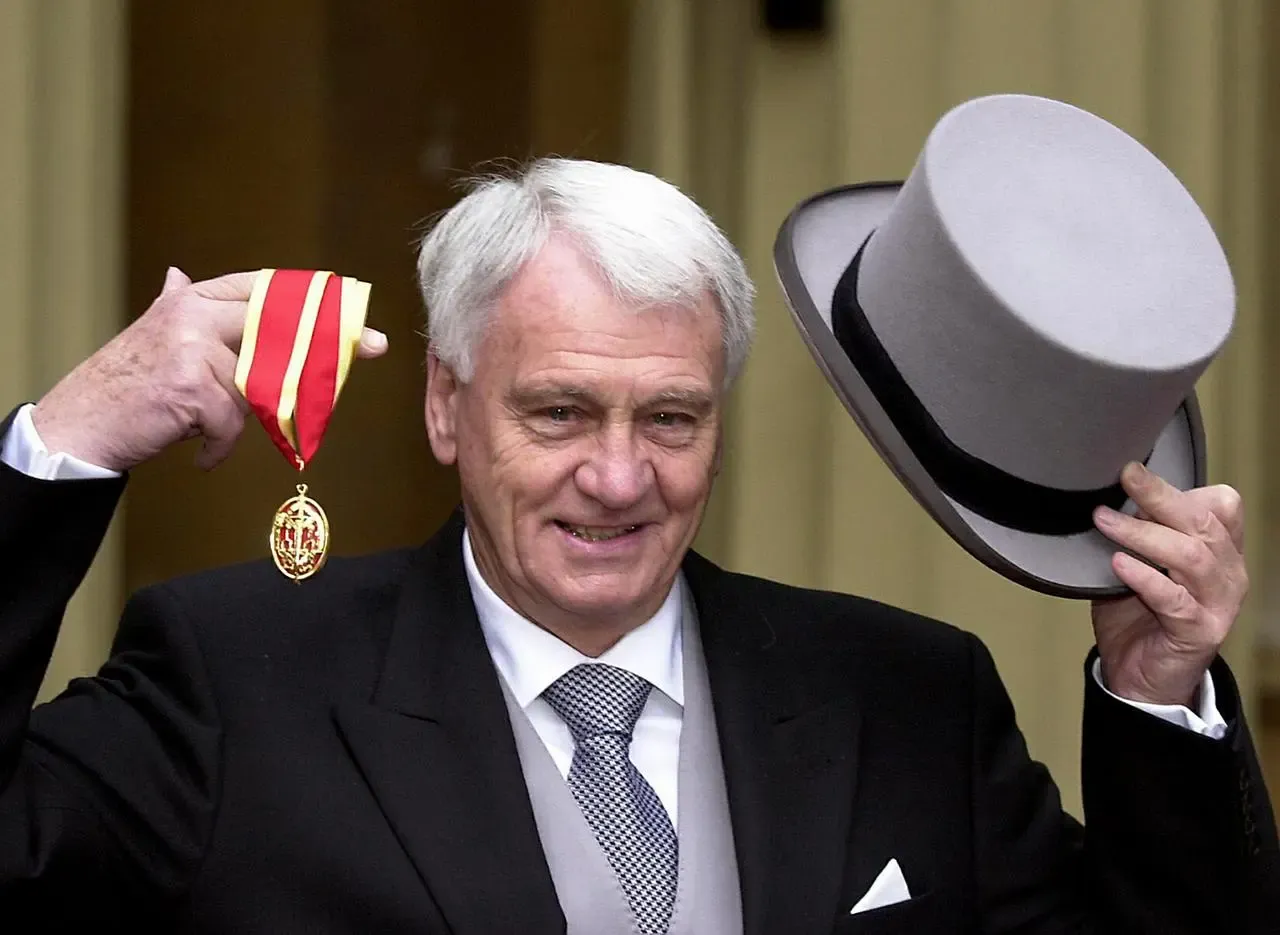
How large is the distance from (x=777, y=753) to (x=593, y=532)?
0.36 metres

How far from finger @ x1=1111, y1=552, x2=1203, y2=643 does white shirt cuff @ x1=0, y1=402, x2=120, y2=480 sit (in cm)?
112

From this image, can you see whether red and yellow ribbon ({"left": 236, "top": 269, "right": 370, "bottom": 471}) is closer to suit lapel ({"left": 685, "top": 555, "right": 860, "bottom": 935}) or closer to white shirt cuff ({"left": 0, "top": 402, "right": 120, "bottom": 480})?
white shirt cuff ({"left": 0, "top": 402, "right": 120, "bottom": 480})

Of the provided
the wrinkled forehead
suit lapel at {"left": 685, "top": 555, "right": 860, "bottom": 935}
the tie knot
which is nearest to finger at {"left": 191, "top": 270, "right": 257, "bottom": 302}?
the wrinkled forehead

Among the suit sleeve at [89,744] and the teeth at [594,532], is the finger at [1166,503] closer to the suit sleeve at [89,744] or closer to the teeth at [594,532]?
the teeth at [594,532]

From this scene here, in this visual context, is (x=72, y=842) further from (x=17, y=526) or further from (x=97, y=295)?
(x=97, y=295)

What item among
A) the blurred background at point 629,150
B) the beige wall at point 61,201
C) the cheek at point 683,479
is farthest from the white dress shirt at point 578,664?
the blurred background at point 629,150

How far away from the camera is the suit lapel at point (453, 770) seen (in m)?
2.25

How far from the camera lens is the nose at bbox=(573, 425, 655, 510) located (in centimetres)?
233

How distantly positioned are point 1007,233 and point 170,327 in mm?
915

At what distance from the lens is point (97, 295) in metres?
3.95

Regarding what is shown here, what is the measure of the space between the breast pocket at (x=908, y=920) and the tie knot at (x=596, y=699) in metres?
0.34

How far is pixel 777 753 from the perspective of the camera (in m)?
2.49

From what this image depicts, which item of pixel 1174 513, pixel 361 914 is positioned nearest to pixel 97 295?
pixel 361 914

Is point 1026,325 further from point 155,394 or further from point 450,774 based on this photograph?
point 155,394
